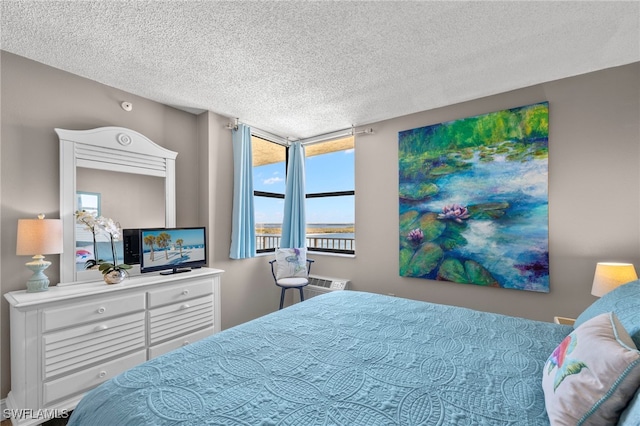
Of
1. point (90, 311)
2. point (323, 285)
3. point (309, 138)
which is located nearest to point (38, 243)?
point (90, 311)

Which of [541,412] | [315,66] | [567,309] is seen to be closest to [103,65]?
[315,66]

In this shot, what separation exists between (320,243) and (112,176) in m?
2.69

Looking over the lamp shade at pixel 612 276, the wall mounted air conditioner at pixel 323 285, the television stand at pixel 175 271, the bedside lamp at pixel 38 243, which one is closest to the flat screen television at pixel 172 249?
the television stand at pixel 175 271

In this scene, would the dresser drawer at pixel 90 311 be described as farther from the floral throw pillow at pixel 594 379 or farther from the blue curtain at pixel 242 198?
the floral throw pillow at pixel 594 379

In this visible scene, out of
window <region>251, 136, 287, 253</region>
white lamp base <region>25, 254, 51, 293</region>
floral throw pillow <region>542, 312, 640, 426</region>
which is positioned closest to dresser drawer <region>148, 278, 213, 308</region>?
white lamp base <region>25, 254, 51, 293</region>

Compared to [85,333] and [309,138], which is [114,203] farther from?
[309,138]

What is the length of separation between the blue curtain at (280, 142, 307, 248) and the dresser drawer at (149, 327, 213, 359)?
161 cm

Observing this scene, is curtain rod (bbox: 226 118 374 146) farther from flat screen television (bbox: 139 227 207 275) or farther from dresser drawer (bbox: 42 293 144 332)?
dresser drawer (bbox: 42 293 144 332)

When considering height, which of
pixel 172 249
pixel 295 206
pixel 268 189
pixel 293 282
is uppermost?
pixel 268 189

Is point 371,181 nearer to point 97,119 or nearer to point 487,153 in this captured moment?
point 487,153

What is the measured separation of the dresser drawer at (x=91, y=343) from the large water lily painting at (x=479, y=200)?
8.84 ft

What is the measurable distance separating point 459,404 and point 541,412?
0.24m

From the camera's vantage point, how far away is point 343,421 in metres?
0.80

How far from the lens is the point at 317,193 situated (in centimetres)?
407
